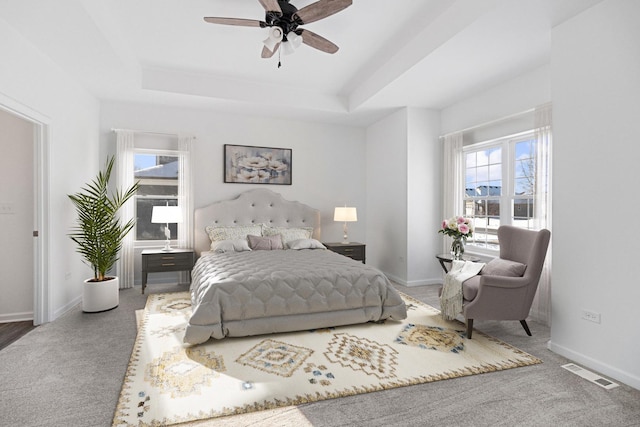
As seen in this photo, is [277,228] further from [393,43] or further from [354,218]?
[393,43]

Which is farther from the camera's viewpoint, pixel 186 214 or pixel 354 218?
pixel 354 218

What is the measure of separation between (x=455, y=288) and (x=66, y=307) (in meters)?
4.17

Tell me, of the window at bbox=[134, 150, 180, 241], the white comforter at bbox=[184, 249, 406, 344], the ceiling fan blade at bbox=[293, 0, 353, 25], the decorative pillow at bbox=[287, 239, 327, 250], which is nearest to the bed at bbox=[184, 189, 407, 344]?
the white comforter at bbox=[184, 249, 406, 344]

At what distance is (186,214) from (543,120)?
4563mm

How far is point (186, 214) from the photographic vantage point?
16.3 ft

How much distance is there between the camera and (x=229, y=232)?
16.0 ft

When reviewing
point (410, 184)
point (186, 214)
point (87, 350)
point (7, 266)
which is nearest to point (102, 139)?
point (186, 214)

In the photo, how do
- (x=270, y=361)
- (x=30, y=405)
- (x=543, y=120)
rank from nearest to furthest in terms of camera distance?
(x=30, y=405) → (x=270, y=361) → (x=543, y=120)

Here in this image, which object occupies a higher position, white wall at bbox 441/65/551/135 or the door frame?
white wall at bbox 441/65/551/135

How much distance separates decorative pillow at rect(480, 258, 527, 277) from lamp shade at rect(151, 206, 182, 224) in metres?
3.83

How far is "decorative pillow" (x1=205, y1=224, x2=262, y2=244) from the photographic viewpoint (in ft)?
15.9

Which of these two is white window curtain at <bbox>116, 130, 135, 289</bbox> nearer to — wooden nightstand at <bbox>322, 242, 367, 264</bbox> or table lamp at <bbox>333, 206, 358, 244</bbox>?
wooden nightstand at <bbox>322, 242, 367, 264</bbox>

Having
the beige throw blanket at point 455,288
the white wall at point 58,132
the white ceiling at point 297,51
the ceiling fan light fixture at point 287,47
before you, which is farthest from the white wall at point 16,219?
the beige throw blanket at point 455,288

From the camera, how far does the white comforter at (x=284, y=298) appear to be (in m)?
2.86
